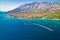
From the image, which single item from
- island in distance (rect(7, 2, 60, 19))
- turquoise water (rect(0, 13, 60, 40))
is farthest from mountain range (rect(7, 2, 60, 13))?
turquoise water (rect(0, 13, 60, 40))

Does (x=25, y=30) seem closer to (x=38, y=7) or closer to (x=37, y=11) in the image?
(x=37, y=11)

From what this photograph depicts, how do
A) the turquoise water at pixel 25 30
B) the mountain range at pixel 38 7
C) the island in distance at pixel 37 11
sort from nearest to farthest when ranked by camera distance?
1. the turquoise water at pixel 25 30
2. the island in distance at pixel 37 11
3. the mountain range at pixel 38 7

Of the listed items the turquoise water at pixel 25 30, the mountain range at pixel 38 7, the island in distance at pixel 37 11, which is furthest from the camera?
the mountain range at pixel 38 7

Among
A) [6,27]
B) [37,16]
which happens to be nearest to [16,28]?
[6,27]

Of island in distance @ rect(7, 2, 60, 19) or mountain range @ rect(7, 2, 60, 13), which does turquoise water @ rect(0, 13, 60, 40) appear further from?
mountain range @ rect(7, 2, 60, 13)

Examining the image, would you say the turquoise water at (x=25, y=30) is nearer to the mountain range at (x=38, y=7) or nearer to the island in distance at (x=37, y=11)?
the island in distance at (x=37, y=11)

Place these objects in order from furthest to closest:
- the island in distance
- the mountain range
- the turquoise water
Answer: the mountain range < the island in distance < the turquoise water

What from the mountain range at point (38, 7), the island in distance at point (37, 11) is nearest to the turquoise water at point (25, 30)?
the island in distance at point (37, 11)

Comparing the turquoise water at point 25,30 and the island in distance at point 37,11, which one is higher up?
the island in distance at point 37,11
